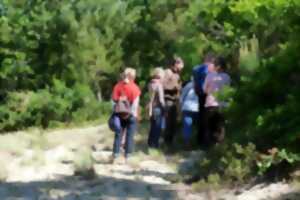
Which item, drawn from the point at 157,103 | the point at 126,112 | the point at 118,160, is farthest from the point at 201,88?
the point at 118,160

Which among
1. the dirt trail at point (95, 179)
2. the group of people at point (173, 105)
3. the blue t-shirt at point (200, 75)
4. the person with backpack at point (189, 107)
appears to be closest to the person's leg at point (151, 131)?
the group of people at point (173, 105)

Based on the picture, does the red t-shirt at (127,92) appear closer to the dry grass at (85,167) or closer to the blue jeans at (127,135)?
the blue jeans at (127,135)

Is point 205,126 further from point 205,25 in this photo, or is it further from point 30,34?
point 30,34

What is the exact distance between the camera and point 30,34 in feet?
138

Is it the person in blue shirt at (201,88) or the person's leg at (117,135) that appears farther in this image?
the person in blue shirt at (201,88)

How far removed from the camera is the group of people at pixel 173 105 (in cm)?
1270

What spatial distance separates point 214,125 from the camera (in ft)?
42.2

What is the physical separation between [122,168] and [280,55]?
2.92m

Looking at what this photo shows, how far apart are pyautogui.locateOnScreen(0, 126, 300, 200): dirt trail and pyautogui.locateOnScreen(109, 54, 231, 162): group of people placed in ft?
1.63

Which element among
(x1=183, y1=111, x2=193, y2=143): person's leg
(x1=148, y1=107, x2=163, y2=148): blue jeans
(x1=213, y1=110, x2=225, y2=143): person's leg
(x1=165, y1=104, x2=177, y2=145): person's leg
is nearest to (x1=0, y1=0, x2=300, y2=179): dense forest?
(x1=165, y1=104, x2=177, y2=145): person's leg

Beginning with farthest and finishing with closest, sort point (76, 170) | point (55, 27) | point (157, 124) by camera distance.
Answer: point (55, 27), point (157, 124), point (76, 170)

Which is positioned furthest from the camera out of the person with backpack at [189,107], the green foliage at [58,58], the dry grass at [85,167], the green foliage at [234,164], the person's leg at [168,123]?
the green foliage at [58,58]

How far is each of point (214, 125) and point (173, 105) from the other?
1.48m

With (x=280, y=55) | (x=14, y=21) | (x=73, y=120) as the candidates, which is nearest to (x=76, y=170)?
(x=280, y=55)
